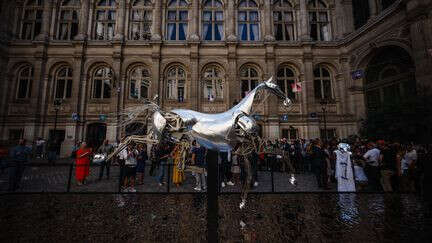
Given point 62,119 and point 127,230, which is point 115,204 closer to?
point 127,230

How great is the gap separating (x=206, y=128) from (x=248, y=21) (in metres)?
24.3

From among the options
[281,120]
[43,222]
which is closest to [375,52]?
[281,120]

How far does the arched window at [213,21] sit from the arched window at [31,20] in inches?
705

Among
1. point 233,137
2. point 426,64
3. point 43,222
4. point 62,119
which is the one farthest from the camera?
point 62,119

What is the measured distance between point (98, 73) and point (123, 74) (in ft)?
9.91

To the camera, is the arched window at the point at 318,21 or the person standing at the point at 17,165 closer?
the person standing at the point at 17,165

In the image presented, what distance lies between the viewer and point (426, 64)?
14953 mm

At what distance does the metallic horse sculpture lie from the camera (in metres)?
3.57

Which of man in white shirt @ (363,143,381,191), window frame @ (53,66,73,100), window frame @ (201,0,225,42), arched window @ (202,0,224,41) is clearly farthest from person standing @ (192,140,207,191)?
window frame @ (53,66,73,100)

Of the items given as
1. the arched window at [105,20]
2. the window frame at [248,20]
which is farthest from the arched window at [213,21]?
the arched window at [105,20]

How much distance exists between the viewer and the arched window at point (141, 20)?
2412 cm

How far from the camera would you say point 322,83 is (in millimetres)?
24141

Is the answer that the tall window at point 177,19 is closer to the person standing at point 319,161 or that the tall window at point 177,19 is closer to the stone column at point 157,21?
the stone column at point 157,21

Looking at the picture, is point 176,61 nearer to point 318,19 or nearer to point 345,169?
point 318,19
